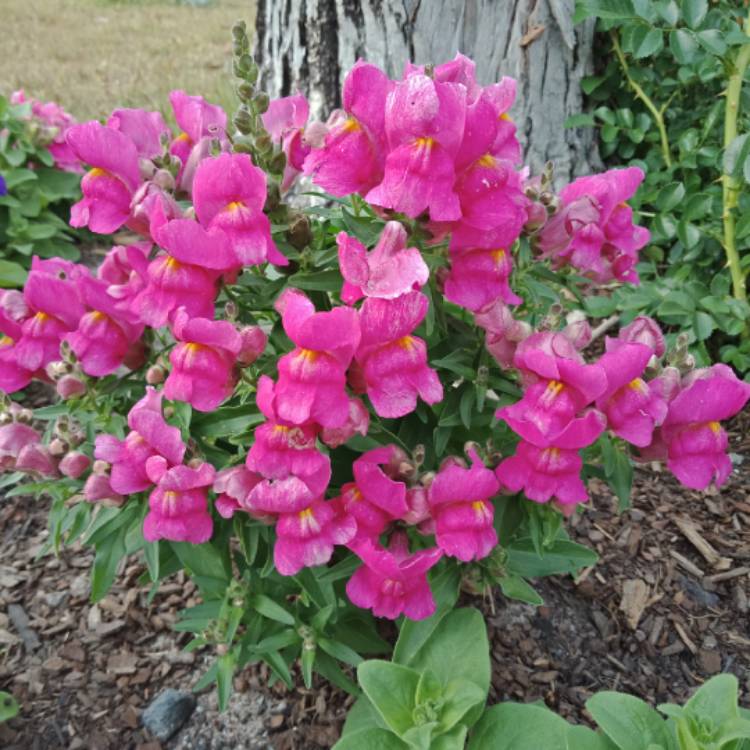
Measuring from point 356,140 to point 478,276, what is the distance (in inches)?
12.9

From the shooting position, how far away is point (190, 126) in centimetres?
180

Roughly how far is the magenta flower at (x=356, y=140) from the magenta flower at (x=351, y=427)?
0.38m

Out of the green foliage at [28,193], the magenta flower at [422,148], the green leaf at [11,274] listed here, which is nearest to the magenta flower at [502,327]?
the magenta flower at [422,148]

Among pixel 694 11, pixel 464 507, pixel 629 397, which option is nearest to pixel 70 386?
pixel 464 507

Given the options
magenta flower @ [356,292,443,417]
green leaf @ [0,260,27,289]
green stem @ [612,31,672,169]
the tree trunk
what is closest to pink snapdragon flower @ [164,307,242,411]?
magenta flower @ [356,292,443,417]

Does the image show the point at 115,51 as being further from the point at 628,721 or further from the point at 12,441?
the point at 628,721

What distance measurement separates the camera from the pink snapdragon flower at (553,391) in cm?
148

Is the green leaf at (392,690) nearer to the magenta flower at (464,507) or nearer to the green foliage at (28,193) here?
the magenta flower at (464,507)

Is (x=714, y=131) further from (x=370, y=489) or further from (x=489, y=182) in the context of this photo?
(x=370, y=489)

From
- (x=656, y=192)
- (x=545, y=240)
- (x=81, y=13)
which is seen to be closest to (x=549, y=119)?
(x=656, y=192)

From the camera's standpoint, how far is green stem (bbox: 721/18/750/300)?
2741 millimetres

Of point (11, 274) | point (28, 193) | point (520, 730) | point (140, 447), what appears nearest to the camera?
point (140, 447)

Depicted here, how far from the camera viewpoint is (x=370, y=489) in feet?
5.17

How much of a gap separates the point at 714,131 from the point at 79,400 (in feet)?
8.91
